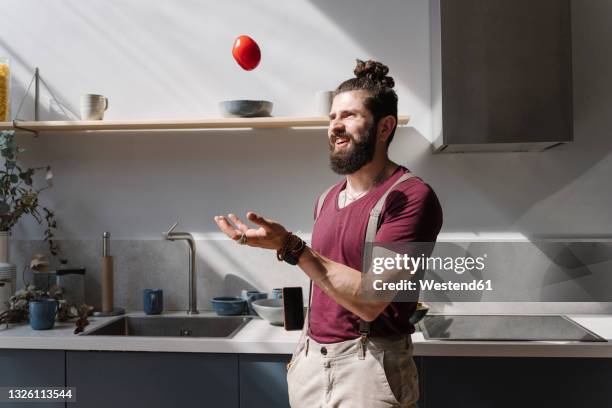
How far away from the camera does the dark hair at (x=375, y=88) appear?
5.03 ft

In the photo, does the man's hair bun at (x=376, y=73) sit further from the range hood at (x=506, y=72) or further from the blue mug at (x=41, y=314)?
the blue mug at (x=41, y=314)

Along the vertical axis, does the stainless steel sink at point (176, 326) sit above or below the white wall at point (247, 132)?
below

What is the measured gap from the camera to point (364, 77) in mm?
1565

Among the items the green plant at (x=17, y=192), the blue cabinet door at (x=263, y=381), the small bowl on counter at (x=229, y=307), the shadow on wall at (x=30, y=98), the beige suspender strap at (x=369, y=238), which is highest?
the shadow on wall at (x=30, y=98)

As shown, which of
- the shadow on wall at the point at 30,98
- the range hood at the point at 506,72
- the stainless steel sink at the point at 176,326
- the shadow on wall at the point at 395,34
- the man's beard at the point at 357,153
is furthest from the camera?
the shadow on wall at the point at 30,98

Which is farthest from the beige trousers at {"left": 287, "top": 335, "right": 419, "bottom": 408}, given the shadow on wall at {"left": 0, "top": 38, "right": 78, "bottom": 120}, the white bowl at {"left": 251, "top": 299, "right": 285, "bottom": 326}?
the shadow on wall at {"left": 0, "top": 38, "right": 78, "bottom": 120}

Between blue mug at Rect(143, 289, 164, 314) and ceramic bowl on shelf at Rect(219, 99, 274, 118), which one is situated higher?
ceramic bowl on shelf at Rect(219, 99, 274, 118)

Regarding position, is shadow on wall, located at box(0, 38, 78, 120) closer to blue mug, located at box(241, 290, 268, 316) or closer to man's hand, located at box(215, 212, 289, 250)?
blue mug, located at box(241, 290, 268, 316)

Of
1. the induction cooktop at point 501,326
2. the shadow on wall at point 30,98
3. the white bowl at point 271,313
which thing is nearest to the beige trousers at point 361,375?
the white bowl at point 271,313

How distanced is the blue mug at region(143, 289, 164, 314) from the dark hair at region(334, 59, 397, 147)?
132 centimetres

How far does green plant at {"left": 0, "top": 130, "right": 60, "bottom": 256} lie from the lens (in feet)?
7.99

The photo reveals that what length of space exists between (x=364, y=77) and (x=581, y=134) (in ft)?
4.43

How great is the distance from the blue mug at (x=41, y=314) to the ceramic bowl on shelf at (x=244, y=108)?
1.03m

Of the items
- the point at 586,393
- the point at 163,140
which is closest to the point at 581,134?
the point at 586,393
